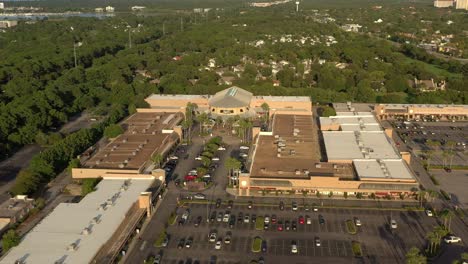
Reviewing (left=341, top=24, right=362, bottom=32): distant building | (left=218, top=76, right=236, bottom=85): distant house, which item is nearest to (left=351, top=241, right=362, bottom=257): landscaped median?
(left=218, top=76, right=236, bottom=85): distant house

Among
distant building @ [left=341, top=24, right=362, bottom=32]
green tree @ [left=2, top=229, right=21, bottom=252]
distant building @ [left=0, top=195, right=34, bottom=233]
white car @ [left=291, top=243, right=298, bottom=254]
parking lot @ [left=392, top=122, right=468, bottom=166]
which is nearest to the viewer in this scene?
green tree @ [left=2, top=229, right=21, bottom=252]

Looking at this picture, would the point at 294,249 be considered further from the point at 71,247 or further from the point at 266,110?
the point at 266,110

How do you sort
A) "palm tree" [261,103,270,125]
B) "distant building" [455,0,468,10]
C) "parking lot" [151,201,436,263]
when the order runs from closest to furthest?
"parking lot" [151,201,436,263] → "palm tree" [261,103,270,125] → "distant building" [455,0,468,10]

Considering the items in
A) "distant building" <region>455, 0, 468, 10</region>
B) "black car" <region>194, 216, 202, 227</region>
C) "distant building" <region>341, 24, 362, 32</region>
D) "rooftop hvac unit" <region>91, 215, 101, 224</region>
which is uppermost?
"distant building" <region>455, 0, 468, 10</region>

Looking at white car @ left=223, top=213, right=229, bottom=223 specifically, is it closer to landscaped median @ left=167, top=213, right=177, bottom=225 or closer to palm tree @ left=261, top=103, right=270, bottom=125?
landscaped median @ left=167, top=213, right=177, bottom=225

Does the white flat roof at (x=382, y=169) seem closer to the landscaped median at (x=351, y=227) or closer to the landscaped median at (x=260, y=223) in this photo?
the landscaped median at (x=351, y=227)

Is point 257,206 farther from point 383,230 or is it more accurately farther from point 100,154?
point 100,154
